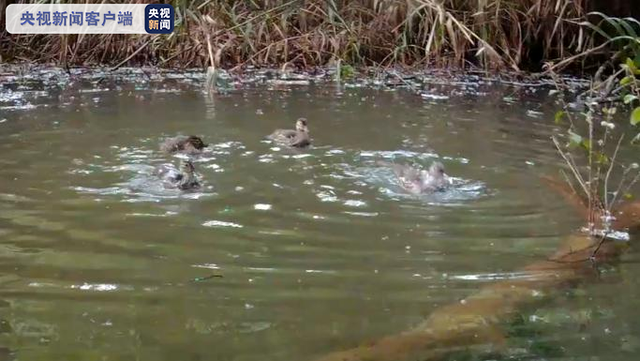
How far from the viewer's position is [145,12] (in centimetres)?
1325

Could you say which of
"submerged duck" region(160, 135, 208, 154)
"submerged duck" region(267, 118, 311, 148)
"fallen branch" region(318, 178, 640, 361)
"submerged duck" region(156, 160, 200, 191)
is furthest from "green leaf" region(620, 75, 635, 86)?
"submerged duck" region(160, 135, 208, 154)

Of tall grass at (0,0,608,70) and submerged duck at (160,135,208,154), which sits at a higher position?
tall grass at (0,0,608,70)

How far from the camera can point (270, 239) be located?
525 cm

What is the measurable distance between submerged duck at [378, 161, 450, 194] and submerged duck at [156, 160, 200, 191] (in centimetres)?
148

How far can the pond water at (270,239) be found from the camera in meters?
4.00

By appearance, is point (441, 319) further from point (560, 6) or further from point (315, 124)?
point (560, 6)

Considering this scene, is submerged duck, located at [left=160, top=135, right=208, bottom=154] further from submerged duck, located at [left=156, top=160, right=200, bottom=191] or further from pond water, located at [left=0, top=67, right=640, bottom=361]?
submerged duck, located at [left=156, top=160, right=200, bottom=191]

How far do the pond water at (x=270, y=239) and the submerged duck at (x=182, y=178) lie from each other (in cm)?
12

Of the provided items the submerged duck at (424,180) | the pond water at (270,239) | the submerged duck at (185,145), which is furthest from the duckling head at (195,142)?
the submerged duck at (424,180)

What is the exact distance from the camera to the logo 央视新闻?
43.4 ft

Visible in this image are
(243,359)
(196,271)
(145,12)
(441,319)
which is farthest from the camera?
(145,12)

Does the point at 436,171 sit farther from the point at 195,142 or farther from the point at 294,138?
the point at 195,142

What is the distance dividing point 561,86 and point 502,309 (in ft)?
24.3

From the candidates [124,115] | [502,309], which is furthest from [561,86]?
[502,309]
